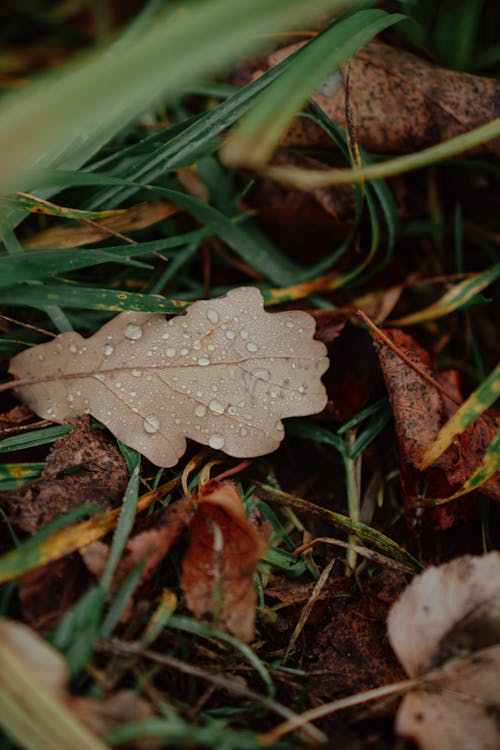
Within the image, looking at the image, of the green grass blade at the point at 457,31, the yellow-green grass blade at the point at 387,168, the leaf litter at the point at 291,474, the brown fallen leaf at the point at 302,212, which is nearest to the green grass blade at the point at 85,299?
the leaf litter at the point at 291,474

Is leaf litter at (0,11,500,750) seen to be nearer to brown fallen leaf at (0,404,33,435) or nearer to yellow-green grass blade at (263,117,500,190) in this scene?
brown fallen leaf at (0,404,33,435)

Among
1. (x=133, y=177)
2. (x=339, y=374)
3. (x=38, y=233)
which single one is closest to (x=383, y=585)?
(x=339, y=374)

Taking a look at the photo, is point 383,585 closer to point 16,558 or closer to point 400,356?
point 400,356

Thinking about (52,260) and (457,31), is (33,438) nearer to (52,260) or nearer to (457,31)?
(52,260)

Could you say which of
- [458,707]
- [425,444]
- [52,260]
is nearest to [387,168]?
[425,444]

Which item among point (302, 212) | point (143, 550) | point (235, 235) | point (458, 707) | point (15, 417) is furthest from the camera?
point (302, 212)
